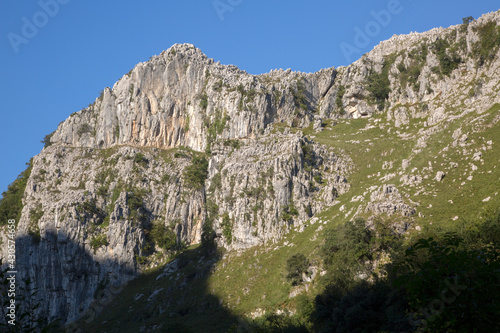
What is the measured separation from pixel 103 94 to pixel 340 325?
99.3m

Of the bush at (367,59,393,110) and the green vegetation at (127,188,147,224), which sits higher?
the bush at (367,59,393,110)

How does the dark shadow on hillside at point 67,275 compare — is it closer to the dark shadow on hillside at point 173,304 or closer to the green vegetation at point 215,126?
the dark shadow on hillside at point 173,304

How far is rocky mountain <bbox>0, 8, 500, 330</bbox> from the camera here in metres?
66.1

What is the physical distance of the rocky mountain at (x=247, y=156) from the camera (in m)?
66.1

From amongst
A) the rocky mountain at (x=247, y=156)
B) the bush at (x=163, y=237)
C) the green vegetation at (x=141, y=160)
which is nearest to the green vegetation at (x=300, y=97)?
the rocky mountain at (x=247, y=156)

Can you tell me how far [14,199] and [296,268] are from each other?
283ft

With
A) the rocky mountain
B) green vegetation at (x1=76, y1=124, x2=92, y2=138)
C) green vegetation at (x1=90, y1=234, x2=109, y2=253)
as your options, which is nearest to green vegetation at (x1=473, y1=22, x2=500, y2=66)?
the rocky mountain

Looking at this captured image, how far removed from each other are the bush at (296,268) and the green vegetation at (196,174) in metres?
41.4

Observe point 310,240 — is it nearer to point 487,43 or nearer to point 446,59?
point 446,59

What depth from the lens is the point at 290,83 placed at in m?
106

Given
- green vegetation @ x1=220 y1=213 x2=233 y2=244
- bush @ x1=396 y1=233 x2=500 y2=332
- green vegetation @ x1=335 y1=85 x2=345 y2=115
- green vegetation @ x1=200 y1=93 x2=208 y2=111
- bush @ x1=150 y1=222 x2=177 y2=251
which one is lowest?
bush @ x1=396 y1=233 x2=500 y2=332

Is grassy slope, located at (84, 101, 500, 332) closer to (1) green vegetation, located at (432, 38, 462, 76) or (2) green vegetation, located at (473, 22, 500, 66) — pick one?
(1) green vegetation, located at (432, 38, 462, 76)

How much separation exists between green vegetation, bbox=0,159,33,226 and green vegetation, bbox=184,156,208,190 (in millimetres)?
44672

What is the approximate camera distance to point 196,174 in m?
93.5
